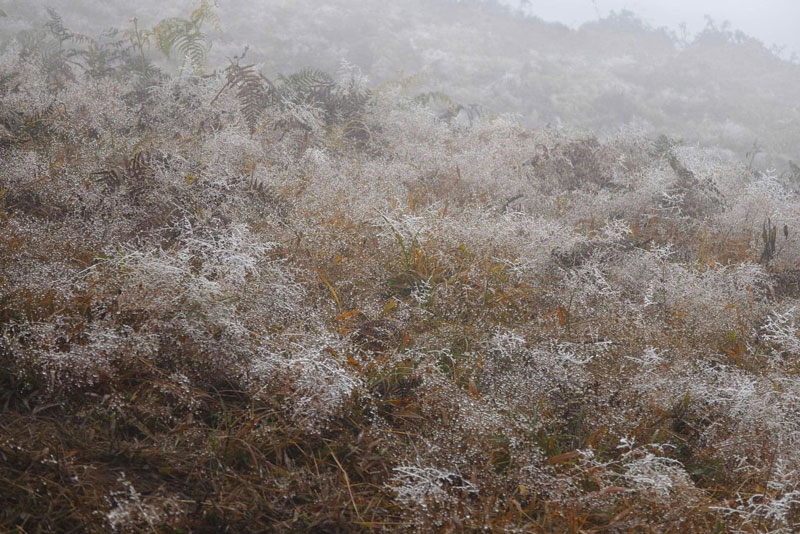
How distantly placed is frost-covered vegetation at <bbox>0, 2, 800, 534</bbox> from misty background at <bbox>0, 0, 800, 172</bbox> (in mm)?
5295

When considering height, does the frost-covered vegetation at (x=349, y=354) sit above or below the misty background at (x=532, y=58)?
below

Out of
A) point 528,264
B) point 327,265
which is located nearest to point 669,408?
point 528,264

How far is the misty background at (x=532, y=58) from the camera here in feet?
37.8

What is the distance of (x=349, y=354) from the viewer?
2281 millimetres

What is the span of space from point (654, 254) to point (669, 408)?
1.45m

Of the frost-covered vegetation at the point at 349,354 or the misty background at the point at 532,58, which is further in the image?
the misty background at the point at 532,58

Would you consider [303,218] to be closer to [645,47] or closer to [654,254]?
[654,254]

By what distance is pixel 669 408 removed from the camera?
7.79 feet

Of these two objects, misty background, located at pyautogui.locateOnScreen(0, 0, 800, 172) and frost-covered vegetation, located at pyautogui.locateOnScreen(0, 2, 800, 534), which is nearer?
frost-covered vegetation, located at pyautogui.locateOnScreen(0, 2, 800, 534)

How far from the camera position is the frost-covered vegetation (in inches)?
66.7

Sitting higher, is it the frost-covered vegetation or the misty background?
the misty background

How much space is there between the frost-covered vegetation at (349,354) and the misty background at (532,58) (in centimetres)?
529

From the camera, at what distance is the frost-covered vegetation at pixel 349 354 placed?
1.70 metres

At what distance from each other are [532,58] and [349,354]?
14411 millimetres
